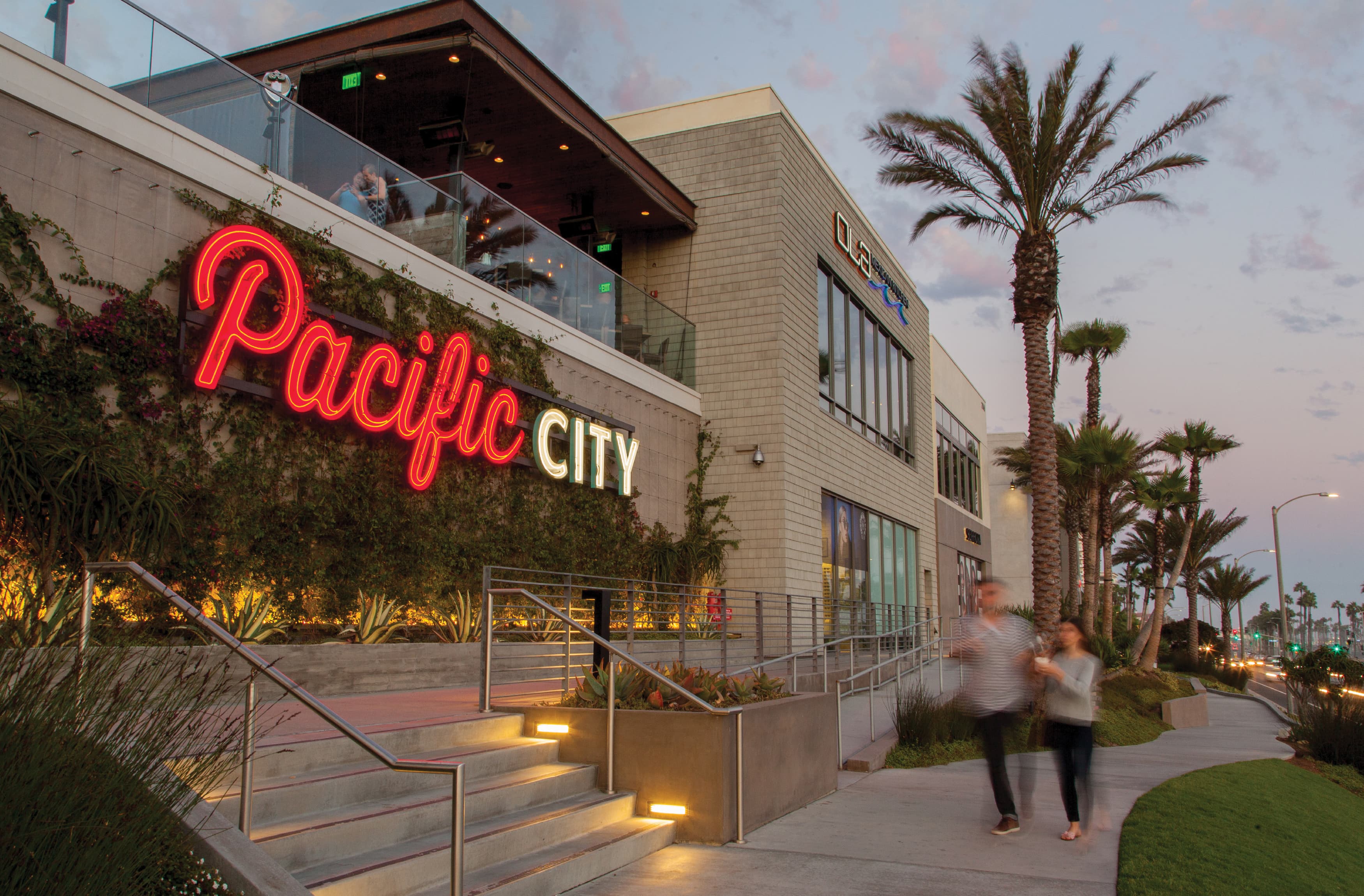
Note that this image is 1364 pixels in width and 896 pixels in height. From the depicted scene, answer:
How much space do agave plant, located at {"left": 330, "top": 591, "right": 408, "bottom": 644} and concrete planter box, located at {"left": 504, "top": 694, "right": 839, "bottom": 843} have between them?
3.53 metres

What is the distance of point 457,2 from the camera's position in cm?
1455

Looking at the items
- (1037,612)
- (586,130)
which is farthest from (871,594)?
(586,130)

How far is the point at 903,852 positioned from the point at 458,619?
668 centimetres

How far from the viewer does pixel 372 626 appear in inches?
437

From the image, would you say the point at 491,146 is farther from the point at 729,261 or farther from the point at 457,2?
the point at 729,261

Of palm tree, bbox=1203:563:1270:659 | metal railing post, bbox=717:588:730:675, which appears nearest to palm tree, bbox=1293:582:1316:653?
palm tree, bbox=1203:563:1270:659

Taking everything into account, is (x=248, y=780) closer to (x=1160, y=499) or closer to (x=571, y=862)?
(x=571, y=862)

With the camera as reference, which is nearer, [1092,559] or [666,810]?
[666,810]

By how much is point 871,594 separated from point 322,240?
1761cm

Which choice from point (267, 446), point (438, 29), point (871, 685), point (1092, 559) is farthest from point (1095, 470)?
point (267, 446)

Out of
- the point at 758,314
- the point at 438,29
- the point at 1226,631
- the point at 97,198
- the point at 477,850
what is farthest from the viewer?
the point at 1226,631

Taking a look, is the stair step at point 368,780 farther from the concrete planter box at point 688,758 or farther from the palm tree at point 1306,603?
the palm tree at point 1306,603

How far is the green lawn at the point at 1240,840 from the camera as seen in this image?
6.43 metres

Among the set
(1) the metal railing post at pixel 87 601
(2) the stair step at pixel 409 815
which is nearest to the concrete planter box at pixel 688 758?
(2) the stair step at pixel 409 815
